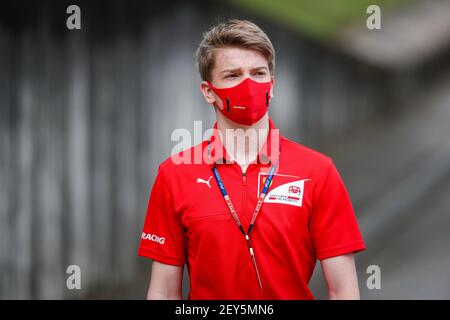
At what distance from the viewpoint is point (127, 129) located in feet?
13.8

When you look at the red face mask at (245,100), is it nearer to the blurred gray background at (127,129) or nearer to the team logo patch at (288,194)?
the team logo patch at (288,194)

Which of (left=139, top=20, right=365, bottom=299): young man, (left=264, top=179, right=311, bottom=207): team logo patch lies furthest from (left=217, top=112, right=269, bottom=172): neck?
(left=264, top=179, right=311, bottom=207): team logo patch

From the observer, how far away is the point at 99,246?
161 inches

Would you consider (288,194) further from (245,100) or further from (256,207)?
(245,100)

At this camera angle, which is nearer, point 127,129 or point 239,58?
point 239,58

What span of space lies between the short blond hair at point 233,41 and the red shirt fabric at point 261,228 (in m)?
0.27

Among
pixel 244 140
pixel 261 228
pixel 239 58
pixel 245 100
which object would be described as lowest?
pixel 261 228

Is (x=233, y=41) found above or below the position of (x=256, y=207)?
above

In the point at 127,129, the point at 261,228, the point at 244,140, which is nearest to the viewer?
the point at 261,228

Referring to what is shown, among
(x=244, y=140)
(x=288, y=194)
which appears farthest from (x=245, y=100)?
(x=288, y=194)

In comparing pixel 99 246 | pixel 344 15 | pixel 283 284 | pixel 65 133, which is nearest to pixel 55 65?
pixel 65 133

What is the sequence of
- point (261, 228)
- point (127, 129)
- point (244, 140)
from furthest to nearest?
point (127, 129)
point (244, 140)
point (261, 228)

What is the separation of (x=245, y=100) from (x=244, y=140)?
11 cm

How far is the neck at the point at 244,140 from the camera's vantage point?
1.69 metres
